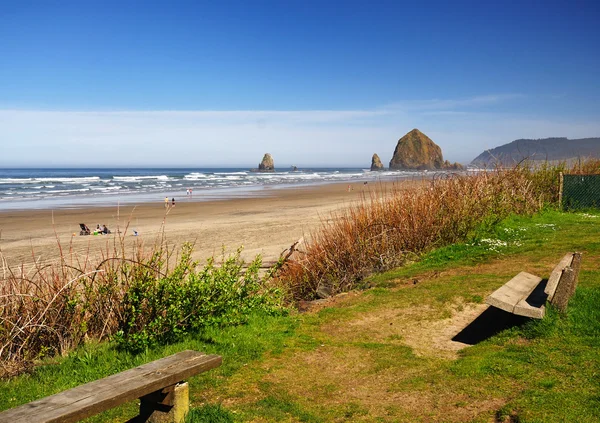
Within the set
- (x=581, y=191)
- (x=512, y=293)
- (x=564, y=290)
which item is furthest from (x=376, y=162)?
(x=564, y=290)

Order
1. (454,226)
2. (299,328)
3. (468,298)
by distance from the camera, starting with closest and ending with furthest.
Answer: (299,328) → (468,298) → (454,226)

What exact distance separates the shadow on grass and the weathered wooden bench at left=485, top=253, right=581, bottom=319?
30 centimetres

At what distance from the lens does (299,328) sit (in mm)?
6629

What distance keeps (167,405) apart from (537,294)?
498cm

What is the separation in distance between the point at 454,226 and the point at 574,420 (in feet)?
25.9

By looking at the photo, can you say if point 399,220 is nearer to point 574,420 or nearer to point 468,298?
point 468,298

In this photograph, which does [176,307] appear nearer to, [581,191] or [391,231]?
[391,231]

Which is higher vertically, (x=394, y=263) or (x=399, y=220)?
(x=399, y=220)

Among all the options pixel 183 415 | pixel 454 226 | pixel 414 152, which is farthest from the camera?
pixel 414 152

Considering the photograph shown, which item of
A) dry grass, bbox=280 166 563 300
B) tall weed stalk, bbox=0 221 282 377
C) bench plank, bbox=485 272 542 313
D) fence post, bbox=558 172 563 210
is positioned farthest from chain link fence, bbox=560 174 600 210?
tall weed stalk, bbox=0 221 282 377

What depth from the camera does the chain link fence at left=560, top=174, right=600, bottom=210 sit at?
666 inches

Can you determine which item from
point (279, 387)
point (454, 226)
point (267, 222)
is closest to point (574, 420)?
point (279, 387)

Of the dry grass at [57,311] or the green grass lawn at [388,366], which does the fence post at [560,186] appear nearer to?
the green grass lawn at [388,366]

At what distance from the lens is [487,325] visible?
660cm
